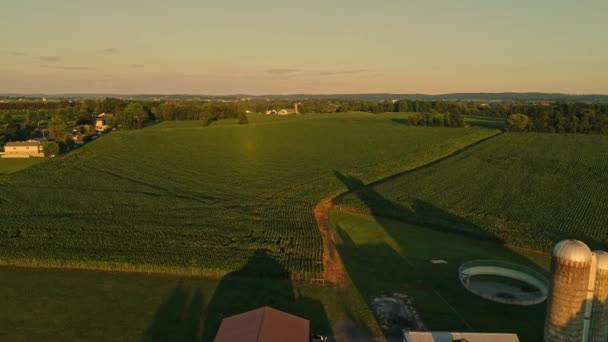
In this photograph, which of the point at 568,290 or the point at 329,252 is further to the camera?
the point at 329,252

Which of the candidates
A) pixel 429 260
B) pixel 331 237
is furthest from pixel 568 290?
pixel 331 237

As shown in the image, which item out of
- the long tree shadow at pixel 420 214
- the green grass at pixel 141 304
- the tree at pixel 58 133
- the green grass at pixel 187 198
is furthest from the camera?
the tree at pixel 58 133

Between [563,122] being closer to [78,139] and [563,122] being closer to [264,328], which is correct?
[78,139]

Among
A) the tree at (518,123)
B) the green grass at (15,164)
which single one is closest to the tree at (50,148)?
the green grass at (15,164)

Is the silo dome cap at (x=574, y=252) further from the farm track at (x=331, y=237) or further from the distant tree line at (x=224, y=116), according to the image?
the distant tree line at (x=224, y=116)

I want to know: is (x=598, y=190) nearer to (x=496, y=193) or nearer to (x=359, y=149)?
(x=496, y=193)

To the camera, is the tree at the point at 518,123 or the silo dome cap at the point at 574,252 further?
the tree at the point at 518,123
